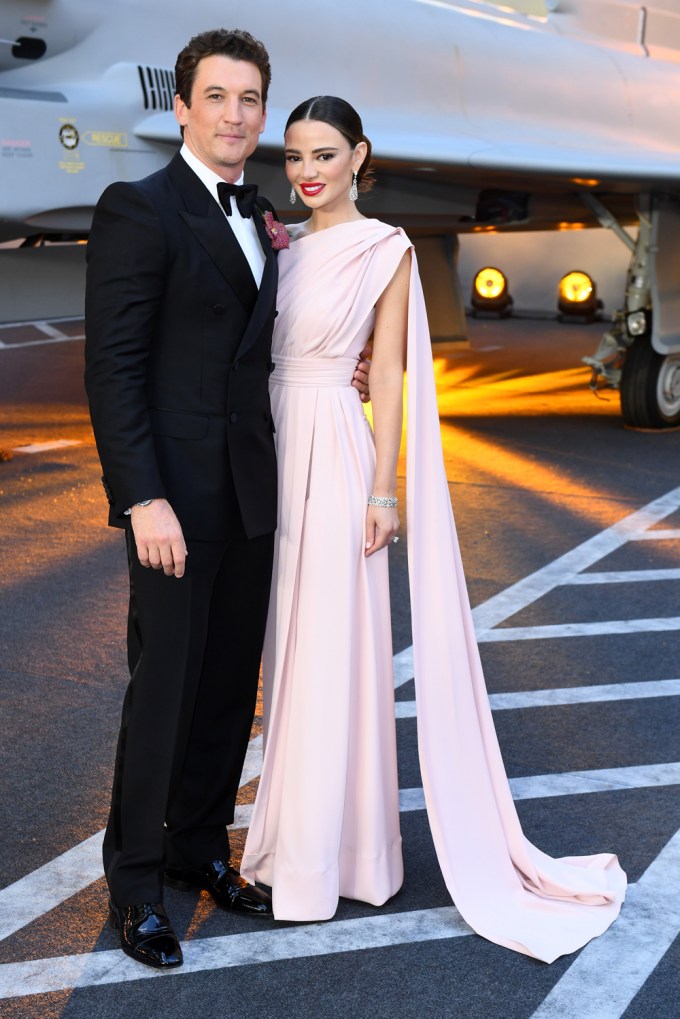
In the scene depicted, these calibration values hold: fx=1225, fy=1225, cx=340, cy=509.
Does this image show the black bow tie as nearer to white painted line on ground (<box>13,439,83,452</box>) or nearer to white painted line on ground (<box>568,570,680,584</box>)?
white painted line on ground (<box>568,570,680,584</box>)

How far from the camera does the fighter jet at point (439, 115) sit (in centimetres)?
641

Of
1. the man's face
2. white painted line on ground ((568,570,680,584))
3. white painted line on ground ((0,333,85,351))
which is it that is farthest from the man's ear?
white painted line on ground ((0,333,85,351))

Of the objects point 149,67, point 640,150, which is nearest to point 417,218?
point 640,150

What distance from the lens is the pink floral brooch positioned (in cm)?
260

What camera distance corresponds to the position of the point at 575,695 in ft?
13.4

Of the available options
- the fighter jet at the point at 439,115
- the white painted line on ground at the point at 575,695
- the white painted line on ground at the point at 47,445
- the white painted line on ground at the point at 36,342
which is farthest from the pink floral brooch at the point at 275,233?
the white painted line on ground at the point at 36,342

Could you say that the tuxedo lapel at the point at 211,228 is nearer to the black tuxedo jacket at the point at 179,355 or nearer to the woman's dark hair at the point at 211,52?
the black tuxedo jacket at the point at 179,355

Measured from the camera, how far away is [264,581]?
2732 millimetres

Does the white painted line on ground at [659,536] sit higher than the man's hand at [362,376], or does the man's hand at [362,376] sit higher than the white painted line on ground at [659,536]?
the man's hand at [362,376]

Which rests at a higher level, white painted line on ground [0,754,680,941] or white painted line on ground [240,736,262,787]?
white painted line on ground [0,754,680,941]

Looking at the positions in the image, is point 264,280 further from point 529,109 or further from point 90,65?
point 529,109

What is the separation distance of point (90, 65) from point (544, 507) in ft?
11.2

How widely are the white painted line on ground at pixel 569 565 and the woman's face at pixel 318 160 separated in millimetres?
2367

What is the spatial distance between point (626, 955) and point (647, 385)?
21.1 feet
